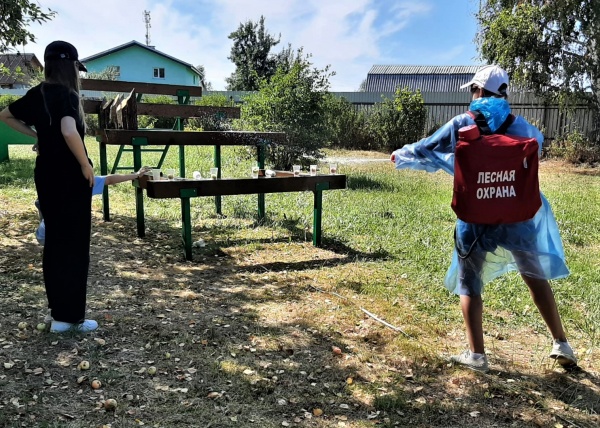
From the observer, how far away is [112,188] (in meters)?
9.03

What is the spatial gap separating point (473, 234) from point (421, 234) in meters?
3.46

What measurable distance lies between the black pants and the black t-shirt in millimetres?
65

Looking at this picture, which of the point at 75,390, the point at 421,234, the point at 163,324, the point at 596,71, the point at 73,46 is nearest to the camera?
the point at 75,390

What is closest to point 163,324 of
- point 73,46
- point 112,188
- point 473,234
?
point 73,46

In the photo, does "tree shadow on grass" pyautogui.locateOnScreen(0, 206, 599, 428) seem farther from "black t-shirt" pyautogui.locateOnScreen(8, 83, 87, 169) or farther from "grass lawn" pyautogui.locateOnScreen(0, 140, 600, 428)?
"black t-shirt" pyautogui.locateOnScreen(8, 83, 87, 169)

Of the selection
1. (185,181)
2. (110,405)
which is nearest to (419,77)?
(185,181)

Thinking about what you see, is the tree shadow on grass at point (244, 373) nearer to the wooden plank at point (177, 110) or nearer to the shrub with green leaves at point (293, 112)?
the wooden plank at point (177, 110)

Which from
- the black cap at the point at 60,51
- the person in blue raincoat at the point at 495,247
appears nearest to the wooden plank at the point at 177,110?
the black cap at the point at 60,51

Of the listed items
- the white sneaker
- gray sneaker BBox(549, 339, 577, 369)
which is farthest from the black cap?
gray sneaker BBox(549, 339, 577, 369)

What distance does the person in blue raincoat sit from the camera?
297 cm

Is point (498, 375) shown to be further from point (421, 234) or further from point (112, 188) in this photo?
point (112, 188)

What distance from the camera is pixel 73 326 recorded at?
3.50m

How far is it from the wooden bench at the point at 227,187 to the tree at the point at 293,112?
179 inches

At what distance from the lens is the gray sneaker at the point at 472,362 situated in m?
3.15
